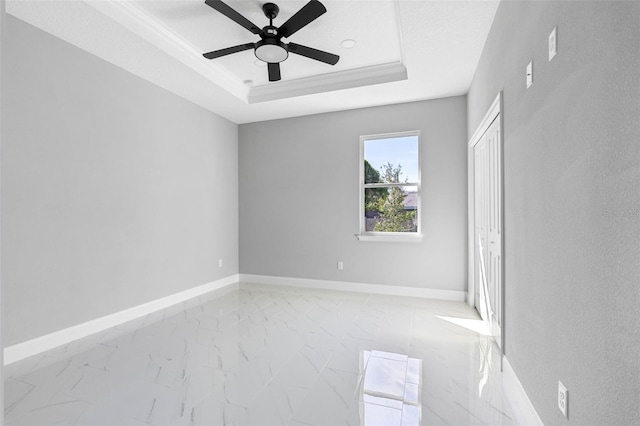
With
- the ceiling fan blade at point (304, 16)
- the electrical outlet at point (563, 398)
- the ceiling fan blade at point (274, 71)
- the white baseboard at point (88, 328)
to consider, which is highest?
the ceiling fan blade at point (304, 16)

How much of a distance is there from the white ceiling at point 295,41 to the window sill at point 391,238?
1.89 m

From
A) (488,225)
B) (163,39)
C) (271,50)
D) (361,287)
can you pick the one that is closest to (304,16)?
(271,50)

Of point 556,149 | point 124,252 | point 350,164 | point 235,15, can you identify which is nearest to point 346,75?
point 350,164

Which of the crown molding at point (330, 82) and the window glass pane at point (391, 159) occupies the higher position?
the crown molding at point (330, 82)

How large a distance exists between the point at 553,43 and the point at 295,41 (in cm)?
251

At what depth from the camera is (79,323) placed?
302 centimetres

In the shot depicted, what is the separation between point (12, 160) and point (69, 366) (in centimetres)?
168

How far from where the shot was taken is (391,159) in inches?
186

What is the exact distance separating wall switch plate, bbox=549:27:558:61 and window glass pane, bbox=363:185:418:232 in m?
3.07

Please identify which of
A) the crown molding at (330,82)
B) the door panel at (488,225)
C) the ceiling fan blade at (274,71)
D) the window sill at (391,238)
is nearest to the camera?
the door panel at (488,225)

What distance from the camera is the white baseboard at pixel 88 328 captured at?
2578 millimetres

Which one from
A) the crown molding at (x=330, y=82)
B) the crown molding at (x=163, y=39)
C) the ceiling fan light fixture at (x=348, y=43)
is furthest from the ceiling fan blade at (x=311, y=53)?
the crown molding at (x=163, y=39)

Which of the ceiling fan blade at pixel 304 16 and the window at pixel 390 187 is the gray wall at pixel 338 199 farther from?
the ceiling fan blade at pixel 304 16

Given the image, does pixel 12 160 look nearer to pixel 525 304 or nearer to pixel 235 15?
pixel 235 15
